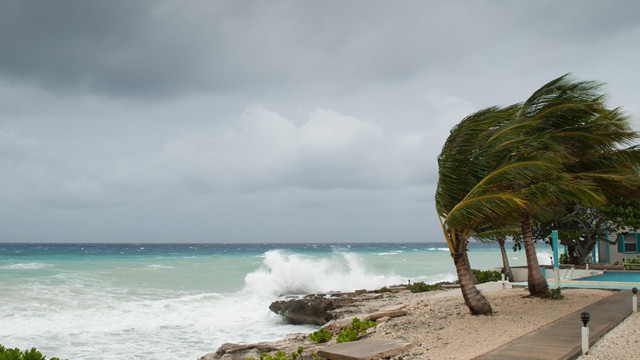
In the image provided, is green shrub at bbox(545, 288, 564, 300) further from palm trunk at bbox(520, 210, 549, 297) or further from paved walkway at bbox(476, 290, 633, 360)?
paved walkway at bbox(476, 290, 633, 360)

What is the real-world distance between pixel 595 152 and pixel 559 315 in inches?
212

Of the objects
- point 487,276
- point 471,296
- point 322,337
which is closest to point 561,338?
point 471,296

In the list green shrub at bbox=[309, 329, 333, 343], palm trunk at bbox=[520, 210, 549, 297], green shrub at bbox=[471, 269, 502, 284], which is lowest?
Answer: green shrub at bbox=[309, 329, 333, 343]

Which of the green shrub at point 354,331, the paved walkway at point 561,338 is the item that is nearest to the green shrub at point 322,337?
the green shrub at point 354,331

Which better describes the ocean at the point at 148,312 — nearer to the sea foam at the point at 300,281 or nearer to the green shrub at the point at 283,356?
the sea foam at the point at 300,281

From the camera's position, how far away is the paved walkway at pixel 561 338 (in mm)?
8070

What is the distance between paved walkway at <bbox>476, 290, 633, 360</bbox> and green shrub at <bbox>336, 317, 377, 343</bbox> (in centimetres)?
362

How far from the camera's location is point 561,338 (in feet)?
30.6

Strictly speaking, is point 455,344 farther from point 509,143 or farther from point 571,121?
point 571,121

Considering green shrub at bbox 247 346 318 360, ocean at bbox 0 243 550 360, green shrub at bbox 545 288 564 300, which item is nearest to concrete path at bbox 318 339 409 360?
green shrub at bbox 247 346 318 360

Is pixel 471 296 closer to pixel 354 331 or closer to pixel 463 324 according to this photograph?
pixel 463 324

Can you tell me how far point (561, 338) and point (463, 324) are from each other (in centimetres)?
261

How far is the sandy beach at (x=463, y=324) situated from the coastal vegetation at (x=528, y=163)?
75 centimetres

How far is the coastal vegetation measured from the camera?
11.7 m
